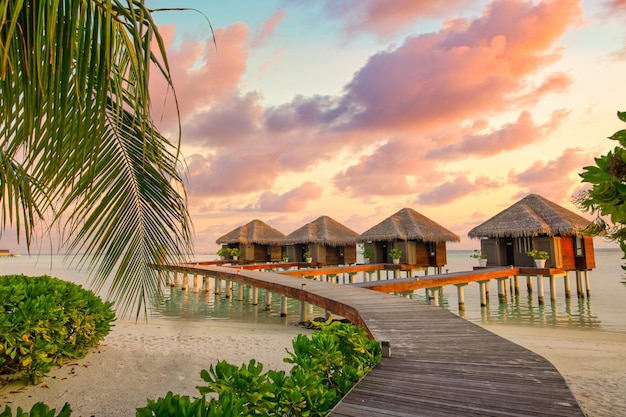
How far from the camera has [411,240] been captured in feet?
70.7

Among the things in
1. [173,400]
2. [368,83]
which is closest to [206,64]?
[173,400]

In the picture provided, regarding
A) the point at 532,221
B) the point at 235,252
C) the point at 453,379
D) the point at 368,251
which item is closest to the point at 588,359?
the point at 453,379

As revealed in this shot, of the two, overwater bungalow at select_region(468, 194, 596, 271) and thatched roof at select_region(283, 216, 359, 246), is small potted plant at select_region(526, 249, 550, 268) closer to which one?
overwater bungalow at select_region(468, 194, 596, 271)

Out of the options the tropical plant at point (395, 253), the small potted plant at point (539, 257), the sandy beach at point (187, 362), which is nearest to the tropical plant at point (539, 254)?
the small potted plant at point (539, 257)

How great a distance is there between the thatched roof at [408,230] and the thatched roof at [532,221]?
6.94ft

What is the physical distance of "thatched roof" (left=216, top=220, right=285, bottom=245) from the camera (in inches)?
1127

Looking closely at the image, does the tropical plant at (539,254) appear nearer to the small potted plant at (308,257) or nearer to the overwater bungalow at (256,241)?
the small potted plant at (308,257)

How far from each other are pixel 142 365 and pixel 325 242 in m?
18.8

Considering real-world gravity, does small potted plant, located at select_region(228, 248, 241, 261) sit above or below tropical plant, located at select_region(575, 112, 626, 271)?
below

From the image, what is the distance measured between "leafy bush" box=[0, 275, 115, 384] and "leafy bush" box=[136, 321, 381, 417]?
3538 mm

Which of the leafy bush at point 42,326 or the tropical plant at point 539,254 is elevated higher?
the tropical plant at point 539,254

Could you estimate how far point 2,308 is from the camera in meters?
5.01

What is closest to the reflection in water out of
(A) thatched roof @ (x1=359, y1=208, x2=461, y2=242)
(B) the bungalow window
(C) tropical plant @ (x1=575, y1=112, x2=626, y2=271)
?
(A) thatched roof @ (x1=359, y1=208, x2=461, y2=242)

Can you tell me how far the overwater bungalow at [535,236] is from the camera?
1702cm
